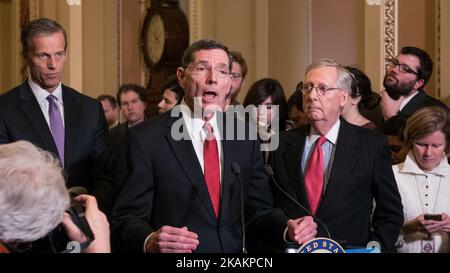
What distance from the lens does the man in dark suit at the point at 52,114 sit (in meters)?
3.57

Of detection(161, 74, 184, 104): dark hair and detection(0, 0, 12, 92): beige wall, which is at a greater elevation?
detection(0, 0, 12, 92): beige wall

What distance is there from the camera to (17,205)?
6.64 ft

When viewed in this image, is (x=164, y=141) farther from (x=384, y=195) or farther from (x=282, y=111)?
(x=282, y=111)

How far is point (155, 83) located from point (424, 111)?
6.23m

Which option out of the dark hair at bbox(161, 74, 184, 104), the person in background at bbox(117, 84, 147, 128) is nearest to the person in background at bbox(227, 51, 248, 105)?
the dark hair at bbox(161, 74, 184, 104)

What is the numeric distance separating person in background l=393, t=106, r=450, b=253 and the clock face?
590 cm

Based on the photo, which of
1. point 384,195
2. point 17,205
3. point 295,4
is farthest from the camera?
point 295,4

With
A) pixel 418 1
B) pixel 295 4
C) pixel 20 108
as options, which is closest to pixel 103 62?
pixel 295 4

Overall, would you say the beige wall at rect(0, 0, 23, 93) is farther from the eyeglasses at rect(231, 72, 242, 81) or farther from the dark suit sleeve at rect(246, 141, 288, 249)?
the dark suit sleeve at rect(246, 141, 288, 249)

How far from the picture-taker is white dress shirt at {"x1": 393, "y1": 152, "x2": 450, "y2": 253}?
3719mm

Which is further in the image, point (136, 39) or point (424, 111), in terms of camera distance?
point (136, 39)

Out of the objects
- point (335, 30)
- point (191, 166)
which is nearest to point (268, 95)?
point (191, 166)
